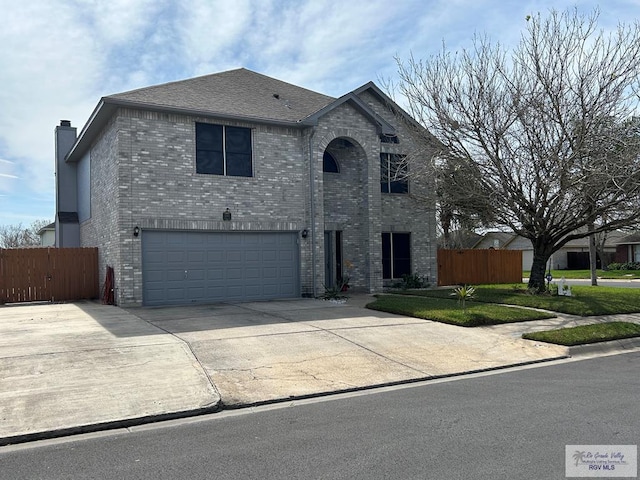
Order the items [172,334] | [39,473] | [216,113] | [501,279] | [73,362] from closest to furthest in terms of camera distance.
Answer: [39,473], [73,362], [172,334], [216,113], [501,279]

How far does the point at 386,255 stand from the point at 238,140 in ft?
24.6

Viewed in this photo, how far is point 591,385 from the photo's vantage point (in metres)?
7.60

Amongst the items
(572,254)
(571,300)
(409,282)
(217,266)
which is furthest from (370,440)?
(572,254)

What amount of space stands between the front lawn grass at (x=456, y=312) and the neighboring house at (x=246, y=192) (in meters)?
3.71

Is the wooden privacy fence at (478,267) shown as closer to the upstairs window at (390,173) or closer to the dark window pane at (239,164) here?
the upstairs window at (390,173)

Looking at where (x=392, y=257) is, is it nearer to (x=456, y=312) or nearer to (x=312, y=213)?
(x=312, y=213)

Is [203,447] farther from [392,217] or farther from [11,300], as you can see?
[392,217]

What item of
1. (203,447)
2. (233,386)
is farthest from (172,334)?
(203,447)

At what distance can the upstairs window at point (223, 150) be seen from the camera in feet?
54.9

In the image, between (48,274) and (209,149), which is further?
(48,274)

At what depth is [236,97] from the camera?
60.2 feet

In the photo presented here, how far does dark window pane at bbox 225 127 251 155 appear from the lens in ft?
56.4

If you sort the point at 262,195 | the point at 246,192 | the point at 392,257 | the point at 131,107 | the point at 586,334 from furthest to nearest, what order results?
the point at 392,257 → the point at 262,195 → the point at 246,192 → the point at 131,107 → the point at 586,334

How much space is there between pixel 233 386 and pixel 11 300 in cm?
1272
